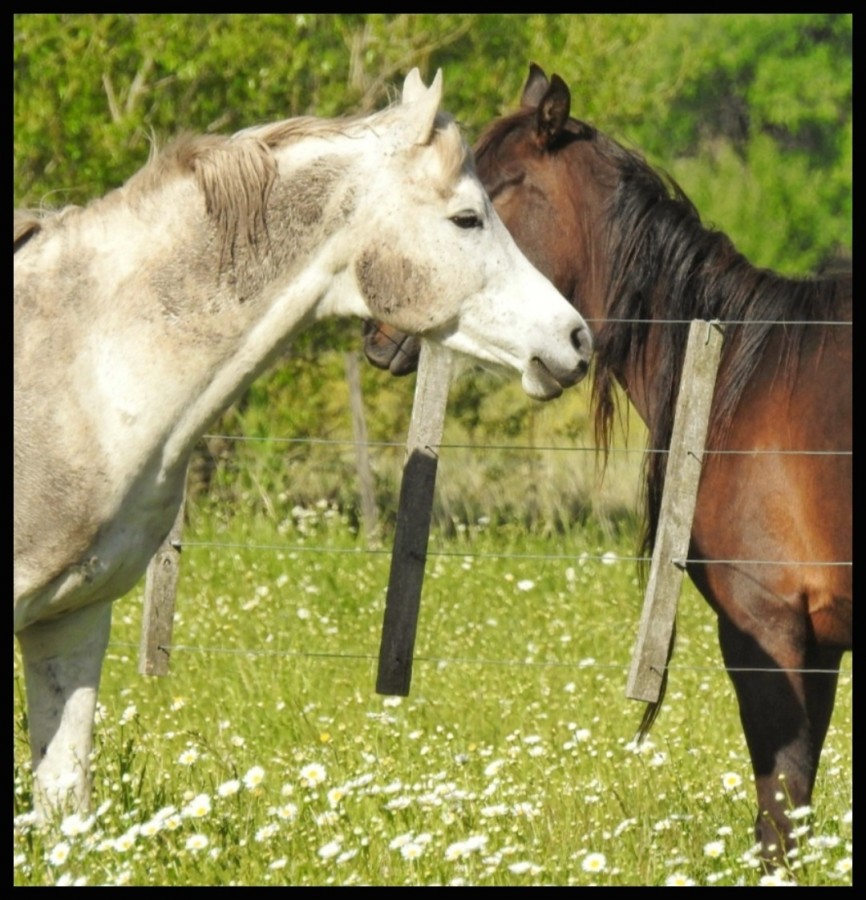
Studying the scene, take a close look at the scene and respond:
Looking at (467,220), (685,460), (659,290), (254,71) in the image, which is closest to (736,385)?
(685,460)

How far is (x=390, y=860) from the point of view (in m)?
3.76

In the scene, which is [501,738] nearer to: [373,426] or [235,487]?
[235,487]

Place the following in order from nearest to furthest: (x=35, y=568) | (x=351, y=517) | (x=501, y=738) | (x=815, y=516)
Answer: (x=35, y=568) < (x=815, y=516) < (x=501, y=738) < (x=351, y=517)

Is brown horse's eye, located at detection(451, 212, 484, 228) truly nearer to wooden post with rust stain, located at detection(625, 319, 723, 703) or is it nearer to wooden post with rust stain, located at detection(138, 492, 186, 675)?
wooden post with rust stain, located at detection(625, 319, 723, 703)

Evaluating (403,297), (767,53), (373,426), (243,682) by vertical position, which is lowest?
(243,682)

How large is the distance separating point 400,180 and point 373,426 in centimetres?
716

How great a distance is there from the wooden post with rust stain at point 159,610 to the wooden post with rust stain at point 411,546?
79 cm

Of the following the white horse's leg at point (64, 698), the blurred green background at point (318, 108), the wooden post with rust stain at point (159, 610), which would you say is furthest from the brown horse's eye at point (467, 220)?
the blurred green background at point (318, 108)

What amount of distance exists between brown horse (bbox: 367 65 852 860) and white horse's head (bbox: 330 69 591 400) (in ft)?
2.85

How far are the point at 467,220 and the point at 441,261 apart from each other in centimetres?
13

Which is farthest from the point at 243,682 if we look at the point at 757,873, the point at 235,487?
the point at 235,487

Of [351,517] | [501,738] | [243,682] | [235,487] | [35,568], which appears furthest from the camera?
[351,517]

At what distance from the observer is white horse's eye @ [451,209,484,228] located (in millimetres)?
3592

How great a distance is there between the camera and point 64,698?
3723 mm
